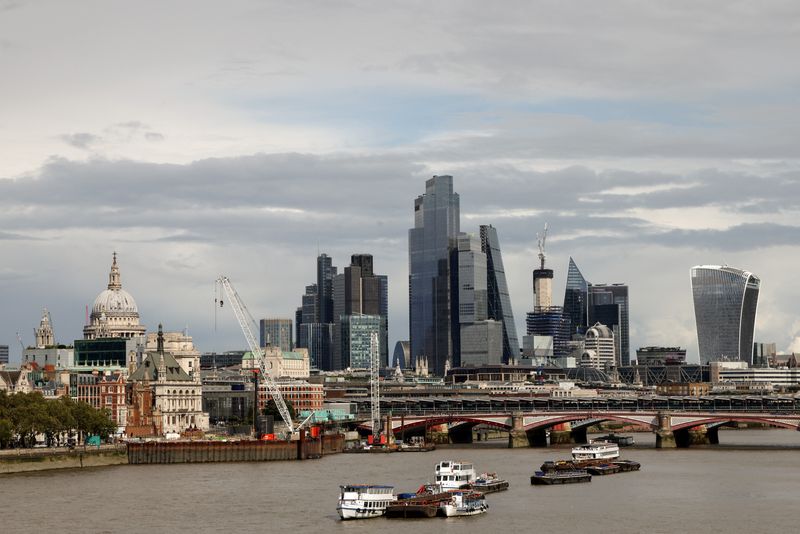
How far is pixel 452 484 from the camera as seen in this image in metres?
119

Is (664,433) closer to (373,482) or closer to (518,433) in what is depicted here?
(518,433)

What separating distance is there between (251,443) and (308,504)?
49.7m

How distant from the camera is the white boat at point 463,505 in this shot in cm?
10744

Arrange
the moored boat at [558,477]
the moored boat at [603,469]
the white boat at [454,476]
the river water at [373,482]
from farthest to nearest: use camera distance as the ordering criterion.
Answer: the moored boat at [603,469] < the moored boat at [558,477] < the white boat at [454,476] < the river water at [373,482]

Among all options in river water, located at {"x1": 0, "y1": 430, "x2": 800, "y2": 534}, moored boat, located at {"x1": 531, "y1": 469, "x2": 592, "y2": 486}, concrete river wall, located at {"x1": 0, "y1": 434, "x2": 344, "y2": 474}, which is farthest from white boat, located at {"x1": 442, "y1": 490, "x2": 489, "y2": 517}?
concrete river wall, located at {"x1": 0, "y1": 434, "x2": 344, "y2": 474}

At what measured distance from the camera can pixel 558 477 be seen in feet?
429

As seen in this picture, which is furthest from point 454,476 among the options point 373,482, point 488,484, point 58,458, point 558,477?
point 58,458

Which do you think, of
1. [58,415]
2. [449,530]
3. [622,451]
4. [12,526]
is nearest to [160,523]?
[12,526]

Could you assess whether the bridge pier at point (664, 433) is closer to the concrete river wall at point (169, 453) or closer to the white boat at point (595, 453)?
the white boat at point (595, 453)

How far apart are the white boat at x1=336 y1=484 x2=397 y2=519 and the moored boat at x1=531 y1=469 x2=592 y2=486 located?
923 inches

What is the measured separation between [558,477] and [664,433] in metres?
60.6

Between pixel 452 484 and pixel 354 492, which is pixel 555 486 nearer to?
pixel 452 484

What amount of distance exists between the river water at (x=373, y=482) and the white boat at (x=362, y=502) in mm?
1333

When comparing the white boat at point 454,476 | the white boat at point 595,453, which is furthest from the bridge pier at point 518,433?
the white boat at point 454,476
